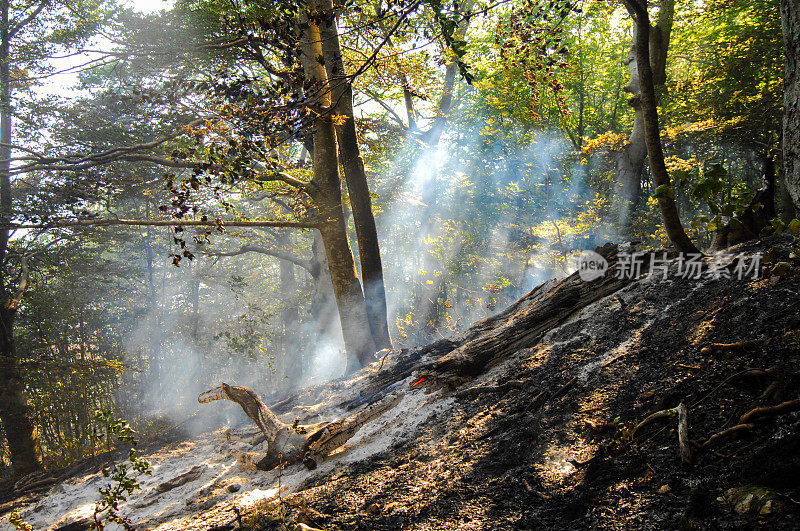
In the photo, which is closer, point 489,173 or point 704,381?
point 704,381

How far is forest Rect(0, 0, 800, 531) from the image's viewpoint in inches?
69.2

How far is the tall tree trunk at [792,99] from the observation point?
233 cm

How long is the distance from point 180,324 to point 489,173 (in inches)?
638

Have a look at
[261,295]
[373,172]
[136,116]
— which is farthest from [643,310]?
[261,295]

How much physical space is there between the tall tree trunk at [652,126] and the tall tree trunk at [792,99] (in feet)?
2.13

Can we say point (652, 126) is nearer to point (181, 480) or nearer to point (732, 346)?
point (732, 346)

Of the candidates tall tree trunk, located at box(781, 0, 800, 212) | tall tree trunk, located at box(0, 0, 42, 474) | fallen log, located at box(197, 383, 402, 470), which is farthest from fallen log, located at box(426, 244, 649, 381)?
tall tree trunk, located at box(0, 0, 42, 474)

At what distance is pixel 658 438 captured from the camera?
1704 mm

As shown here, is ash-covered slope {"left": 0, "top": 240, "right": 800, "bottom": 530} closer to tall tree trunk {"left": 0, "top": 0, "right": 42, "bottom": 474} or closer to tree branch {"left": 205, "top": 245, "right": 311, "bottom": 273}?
tall tree trunk {"left": 0, "top": 0, "right": 42, "bottom": 474}

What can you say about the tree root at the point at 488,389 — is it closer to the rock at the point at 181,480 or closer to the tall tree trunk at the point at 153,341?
the rock at the point at 181,480

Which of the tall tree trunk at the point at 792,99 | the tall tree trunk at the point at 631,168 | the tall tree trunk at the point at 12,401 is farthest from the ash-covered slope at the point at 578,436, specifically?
the tall tree trunk at the point at 631,168

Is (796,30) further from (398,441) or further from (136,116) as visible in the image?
(136,116)

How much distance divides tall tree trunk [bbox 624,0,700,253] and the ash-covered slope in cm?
47

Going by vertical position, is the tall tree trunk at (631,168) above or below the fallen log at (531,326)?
above
